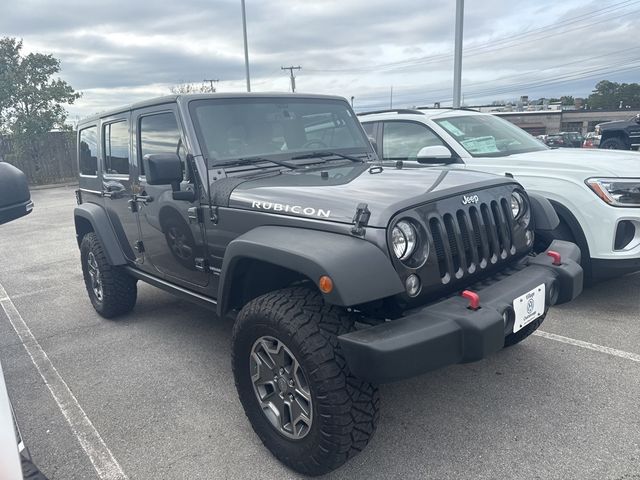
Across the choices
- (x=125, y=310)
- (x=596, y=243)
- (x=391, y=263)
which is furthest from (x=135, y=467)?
(x=596, y=243)

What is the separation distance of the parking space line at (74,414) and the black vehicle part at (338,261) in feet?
4.62

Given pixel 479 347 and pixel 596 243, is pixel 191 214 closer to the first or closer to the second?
pixel 479 347

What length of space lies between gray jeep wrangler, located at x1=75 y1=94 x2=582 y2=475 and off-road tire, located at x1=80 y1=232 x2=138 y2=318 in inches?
28.8

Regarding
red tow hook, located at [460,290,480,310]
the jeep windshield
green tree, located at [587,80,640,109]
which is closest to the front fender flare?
the jeep windshield

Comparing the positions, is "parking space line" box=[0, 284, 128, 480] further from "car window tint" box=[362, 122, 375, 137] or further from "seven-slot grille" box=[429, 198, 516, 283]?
"car window tint" box=[362, 122, 375, 137]

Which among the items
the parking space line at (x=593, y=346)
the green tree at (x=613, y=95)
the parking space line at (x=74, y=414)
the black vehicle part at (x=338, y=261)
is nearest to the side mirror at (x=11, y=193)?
the black vehicle part at (x=338, y=261)

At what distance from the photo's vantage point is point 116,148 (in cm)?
440

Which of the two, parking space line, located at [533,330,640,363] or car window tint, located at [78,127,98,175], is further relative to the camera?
car window tint, located at [78,127,98,175]

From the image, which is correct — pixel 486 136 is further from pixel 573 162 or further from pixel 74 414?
pixel 74 414

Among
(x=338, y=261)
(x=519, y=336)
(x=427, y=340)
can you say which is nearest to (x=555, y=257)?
(x=519, y=336)

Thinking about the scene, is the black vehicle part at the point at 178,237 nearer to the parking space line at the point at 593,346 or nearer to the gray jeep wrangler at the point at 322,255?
the gray jeep wrangler at the point at 322,255

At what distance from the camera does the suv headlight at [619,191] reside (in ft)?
13.8

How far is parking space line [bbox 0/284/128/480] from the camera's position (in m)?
2.67

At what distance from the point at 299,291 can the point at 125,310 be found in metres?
2.94
